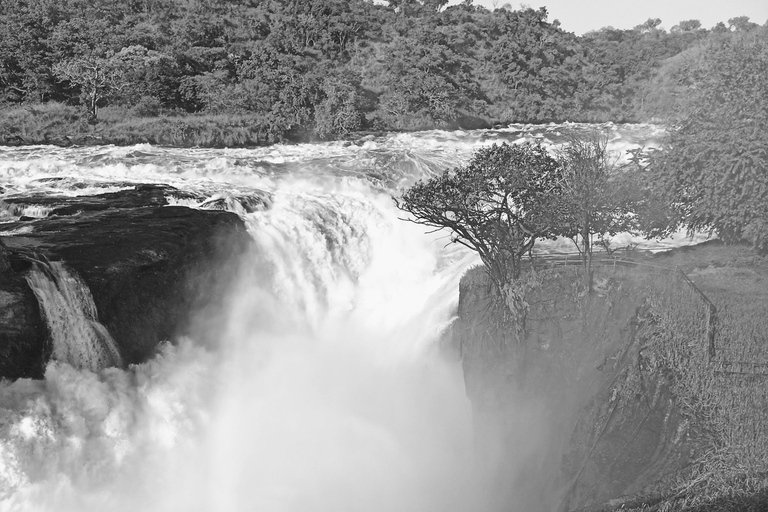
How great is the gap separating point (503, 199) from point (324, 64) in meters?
51.1

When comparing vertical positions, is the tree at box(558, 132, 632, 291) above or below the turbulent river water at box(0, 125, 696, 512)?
above

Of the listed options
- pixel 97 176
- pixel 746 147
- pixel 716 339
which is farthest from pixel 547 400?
pixel 97 176

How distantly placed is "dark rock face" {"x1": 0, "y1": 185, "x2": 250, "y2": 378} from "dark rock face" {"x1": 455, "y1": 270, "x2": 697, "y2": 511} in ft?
25.2

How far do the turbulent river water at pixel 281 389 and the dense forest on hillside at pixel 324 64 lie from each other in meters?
17.9

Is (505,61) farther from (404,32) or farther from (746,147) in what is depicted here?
(746,147)

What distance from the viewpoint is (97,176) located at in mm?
29922

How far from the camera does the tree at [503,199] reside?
1852 centimetres

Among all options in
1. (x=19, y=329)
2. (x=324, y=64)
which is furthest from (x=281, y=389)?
(x=324, y=64)

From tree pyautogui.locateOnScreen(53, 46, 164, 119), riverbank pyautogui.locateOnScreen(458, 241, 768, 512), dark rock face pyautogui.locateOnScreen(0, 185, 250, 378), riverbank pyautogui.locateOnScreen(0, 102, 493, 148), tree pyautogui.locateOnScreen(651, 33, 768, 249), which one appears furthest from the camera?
tree pyautogui.locateOnScreen(53, 46, 164, 119)

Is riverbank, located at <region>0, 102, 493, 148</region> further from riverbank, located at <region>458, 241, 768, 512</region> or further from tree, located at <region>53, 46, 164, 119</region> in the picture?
riverbank, located at <region>458, 241, 768, 512</region>

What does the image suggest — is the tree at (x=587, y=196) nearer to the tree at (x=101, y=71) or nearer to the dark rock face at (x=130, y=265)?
the dark rock face at (x=130, y=265)

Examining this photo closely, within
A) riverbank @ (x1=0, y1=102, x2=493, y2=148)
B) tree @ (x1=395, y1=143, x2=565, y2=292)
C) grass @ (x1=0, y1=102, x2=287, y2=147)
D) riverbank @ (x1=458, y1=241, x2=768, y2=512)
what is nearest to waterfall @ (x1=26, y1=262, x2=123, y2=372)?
tree @ (x1=395, y1=143, x2=565, y2=292)

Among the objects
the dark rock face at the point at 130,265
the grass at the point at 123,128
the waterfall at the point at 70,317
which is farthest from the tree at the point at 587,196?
the grass at the point at 123,128

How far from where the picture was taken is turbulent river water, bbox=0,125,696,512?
1598 cm
